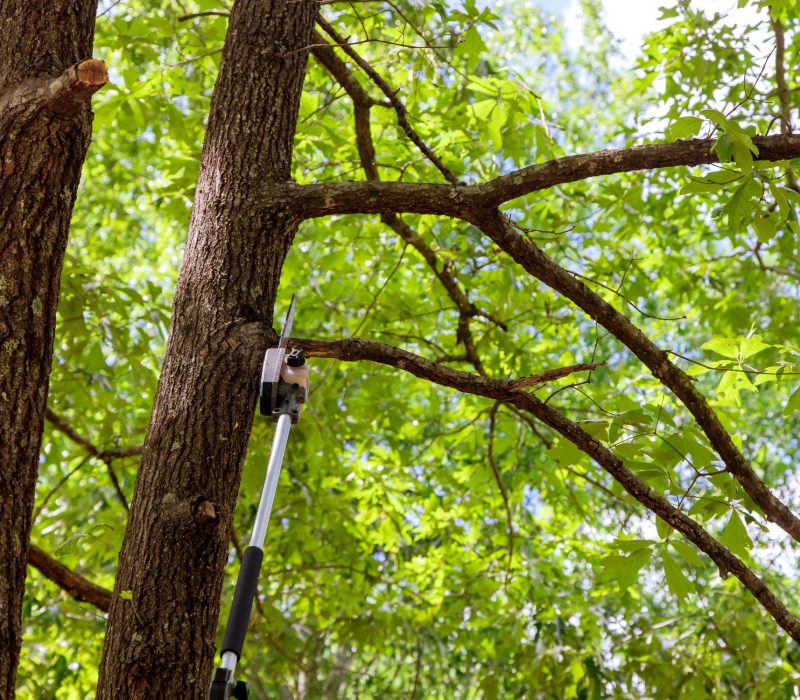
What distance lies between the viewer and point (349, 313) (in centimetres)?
573

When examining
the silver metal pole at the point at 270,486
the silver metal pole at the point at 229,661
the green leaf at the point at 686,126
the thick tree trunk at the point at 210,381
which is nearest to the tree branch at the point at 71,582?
the thick tree trunk at the point at 210,381

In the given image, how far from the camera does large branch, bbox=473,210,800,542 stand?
6.60 feet

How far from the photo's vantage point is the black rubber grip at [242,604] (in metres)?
1.30

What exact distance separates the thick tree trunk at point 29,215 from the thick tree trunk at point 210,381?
22 centimetres

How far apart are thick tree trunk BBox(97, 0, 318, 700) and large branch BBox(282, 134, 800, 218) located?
0.36 ft

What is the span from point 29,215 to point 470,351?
2297 millimetres

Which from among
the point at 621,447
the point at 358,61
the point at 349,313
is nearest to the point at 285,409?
the point at 621,447

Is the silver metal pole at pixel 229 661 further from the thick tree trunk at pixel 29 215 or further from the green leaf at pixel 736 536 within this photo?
the green leaf at pixel 736 536

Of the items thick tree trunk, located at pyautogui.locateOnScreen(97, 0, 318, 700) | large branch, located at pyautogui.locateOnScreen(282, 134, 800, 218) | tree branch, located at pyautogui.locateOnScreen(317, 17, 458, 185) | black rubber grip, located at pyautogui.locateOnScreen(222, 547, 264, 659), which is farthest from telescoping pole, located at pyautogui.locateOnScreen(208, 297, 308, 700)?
tree branch, located at pyautogui.locateOnScreen(317, 17, 458, 185)

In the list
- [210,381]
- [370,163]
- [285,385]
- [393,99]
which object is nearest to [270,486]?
[285,385]

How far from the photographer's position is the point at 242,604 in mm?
1328

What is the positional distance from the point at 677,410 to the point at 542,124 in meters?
1.98

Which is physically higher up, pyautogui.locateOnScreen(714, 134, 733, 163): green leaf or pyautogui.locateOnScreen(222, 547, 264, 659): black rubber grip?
pyautogui.locateOnScreen(714, 134, 733, 163): green leaf

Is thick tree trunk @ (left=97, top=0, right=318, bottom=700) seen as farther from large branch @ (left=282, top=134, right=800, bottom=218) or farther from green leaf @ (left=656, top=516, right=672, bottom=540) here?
green leaf @ (left=656, top=516, right=672, bottom=540)
